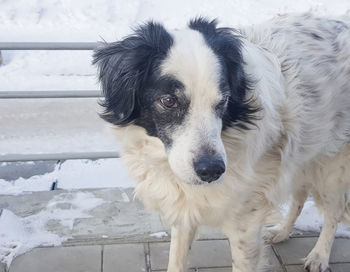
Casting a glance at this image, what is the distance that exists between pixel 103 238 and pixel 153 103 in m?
1.38

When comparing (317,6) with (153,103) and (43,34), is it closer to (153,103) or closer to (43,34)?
(43,34)

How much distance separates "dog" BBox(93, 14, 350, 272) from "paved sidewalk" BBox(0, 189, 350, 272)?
19 cm

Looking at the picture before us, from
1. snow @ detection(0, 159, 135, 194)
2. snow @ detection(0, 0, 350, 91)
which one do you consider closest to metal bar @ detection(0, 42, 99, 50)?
snow @ detection(0, 159, 135, 194)

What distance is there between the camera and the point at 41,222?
3.33 meters

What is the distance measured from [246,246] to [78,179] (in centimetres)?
188

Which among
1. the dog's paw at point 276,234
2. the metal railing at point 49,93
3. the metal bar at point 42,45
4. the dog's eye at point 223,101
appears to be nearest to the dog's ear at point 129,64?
the dog's eye at point 223,101

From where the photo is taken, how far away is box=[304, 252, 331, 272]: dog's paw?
306cm

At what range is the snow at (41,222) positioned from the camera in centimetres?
308

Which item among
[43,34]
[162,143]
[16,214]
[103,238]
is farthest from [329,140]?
[43,34]

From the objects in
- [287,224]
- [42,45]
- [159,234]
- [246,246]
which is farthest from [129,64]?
[287,224]

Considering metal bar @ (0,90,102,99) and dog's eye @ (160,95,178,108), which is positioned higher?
dog's eye @ (160,95,178,108)

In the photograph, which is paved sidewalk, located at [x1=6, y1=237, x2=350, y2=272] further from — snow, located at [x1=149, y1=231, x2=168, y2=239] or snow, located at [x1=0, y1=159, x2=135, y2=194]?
snow, located at [x1=0, y1=159, x2=135, y2=194]

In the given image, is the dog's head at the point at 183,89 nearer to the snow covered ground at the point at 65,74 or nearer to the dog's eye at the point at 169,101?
the dog's eye at the point at 169,101

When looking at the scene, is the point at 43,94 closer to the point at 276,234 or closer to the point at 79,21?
the point at 276,234
